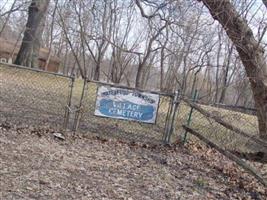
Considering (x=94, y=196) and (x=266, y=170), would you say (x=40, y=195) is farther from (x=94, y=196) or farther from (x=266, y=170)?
(x=266, y=170)

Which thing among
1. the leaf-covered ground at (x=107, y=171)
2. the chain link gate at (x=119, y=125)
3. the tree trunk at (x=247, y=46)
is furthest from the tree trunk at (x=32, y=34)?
the tree trunk at (x=247, y=46)

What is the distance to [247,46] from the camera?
8062 mm

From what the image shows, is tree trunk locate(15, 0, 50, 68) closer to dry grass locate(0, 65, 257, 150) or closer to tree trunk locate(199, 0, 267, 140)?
dry grass locate(0, 65, 257, 150)

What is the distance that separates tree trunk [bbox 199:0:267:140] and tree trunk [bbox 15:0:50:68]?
1798 cm

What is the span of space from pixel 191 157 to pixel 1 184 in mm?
4065

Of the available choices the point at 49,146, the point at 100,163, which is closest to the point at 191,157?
the point at 100,163

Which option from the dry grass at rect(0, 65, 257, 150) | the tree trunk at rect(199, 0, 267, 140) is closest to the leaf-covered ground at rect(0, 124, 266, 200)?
the dry grass at rect(0, 65, 257, 150)

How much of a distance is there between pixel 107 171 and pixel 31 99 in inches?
211

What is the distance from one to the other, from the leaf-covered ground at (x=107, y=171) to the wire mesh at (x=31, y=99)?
86 centimetres

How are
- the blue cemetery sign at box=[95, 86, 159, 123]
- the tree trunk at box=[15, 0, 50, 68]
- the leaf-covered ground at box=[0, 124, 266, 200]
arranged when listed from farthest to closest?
the tree trunk at box=[15, 0, 50, 68], the blue cemetery sign at box=[95, 86, 159, 123], the leaf-covered ground at box=[0, 124, 266, 200]

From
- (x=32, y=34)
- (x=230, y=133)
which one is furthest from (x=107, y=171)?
(x=32, y=34)

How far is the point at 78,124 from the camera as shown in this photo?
27.5ft

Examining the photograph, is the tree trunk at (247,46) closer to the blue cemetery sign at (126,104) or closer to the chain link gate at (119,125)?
the chain link gate at (119,125)

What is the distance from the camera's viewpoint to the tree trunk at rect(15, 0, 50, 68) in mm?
24500
